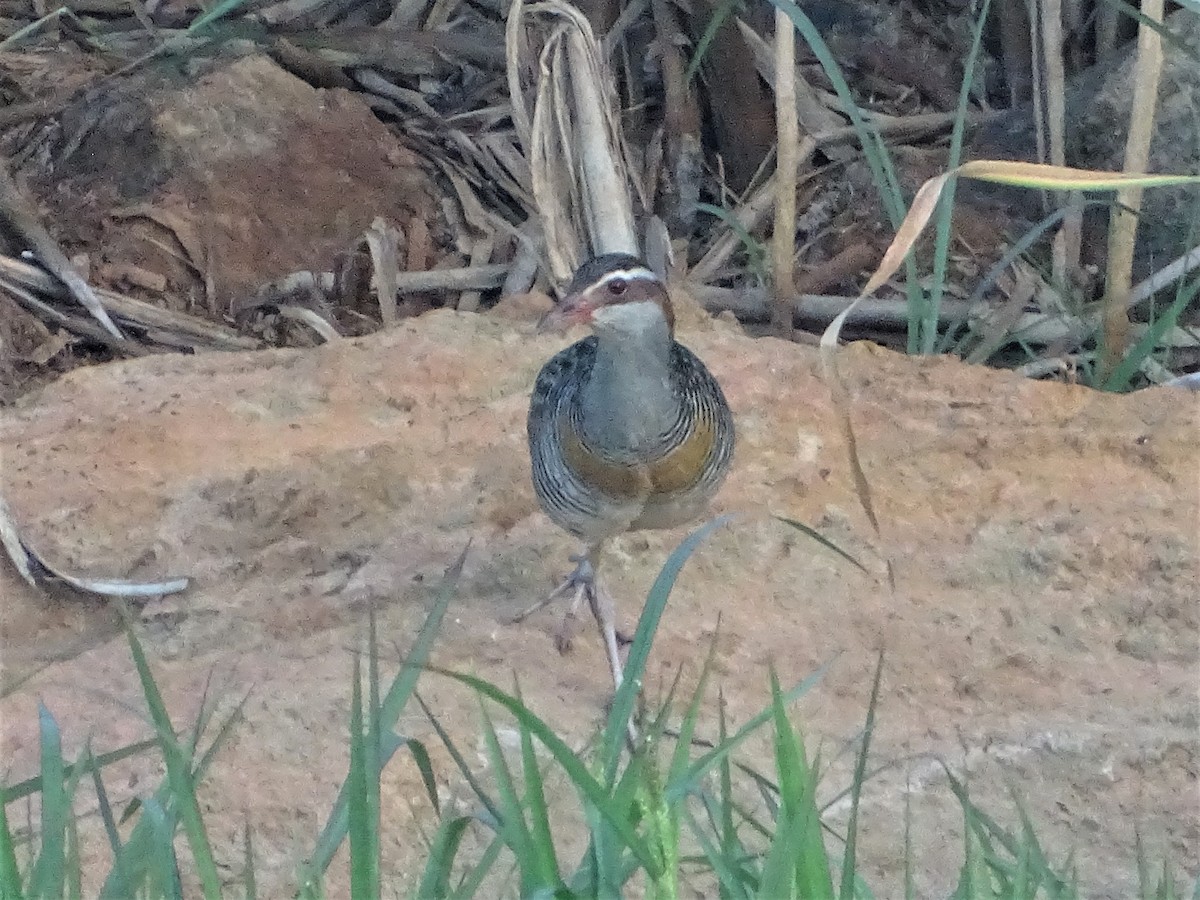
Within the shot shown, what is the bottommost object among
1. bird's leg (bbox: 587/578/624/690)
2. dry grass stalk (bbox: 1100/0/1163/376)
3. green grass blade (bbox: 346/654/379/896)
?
bird's leg (bbox: 587/578/624/690)

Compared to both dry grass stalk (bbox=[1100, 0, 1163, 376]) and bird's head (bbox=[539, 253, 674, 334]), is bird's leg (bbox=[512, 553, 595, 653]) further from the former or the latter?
dry grass stalk (bbox=[1100, 0, 1163, 376])

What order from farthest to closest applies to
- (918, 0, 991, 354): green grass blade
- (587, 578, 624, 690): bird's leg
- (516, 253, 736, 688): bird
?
(918, 0, 991, 354): green grass blade < (587, 578, 624, 690): bird's leg < (516, 253, 736, 688): bird

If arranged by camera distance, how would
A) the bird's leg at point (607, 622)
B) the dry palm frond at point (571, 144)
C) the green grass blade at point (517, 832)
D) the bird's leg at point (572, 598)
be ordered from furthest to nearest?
1. the dry palm frond at point (571, 144)
2. the bird's leg at point (572, 598)
3. the bird's leg at point (607, 622)
4. the green grass blade at point (517, 832)

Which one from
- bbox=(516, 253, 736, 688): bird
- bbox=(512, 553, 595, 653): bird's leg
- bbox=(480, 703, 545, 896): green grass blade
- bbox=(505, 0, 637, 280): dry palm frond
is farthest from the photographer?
bbox=(505, 0, 637, 280): dry palm frond

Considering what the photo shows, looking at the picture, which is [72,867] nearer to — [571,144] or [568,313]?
Answer: [568,313]

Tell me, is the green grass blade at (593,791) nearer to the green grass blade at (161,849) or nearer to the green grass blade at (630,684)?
the green grass blade at (630,684)

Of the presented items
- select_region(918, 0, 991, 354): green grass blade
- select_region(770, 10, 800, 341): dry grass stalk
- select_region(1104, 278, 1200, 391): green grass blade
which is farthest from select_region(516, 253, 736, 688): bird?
select_region(1104, 278, 1200, 391): green grass blade

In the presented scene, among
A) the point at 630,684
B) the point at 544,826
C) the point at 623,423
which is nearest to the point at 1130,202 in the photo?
the point at 623,423

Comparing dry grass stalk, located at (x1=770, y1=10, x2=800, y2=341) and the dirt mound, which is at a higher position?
dry grass stalk, located at (x1=770, y1=10, x2=800, y2=341)

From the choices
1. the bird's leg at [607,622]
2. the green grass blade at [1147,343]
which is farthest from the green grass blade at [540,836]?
the green grass blade at [1147,343]

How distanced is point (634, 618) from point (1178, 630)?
116 centimetres

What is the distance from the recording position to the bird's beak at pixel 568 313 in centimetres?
250

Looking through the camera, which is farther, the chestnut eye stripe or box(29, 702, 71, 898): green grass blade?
the chestnut eye stripe

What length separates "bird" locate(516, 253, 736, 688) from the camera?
2602 mm
